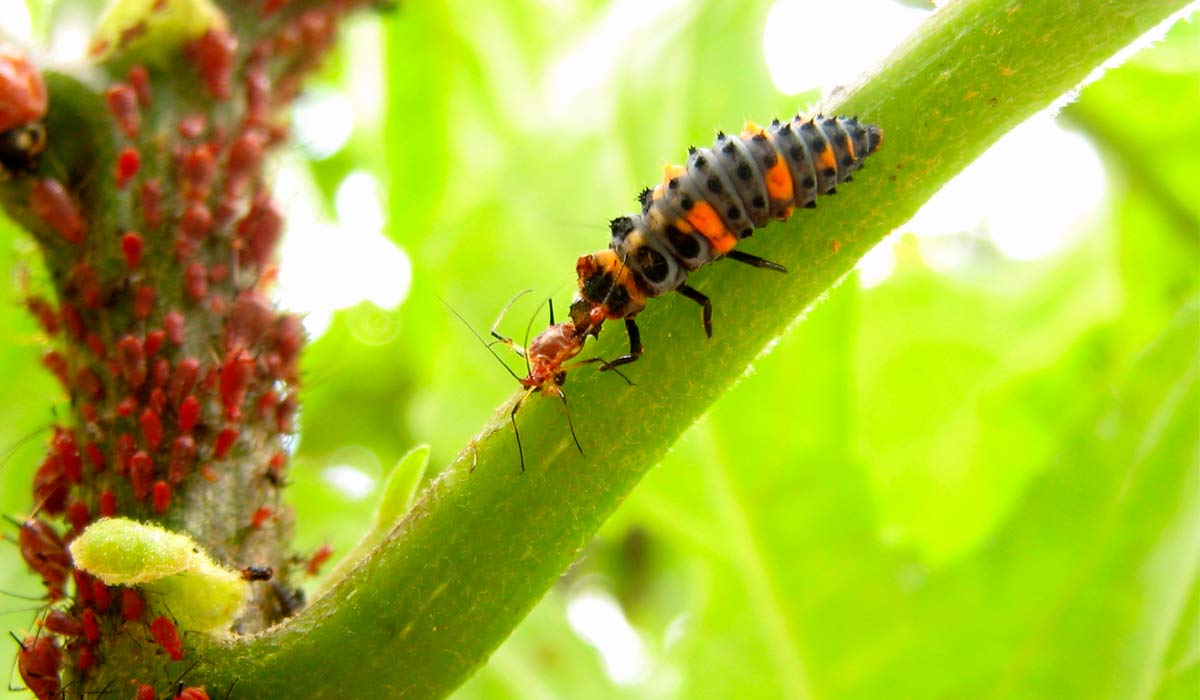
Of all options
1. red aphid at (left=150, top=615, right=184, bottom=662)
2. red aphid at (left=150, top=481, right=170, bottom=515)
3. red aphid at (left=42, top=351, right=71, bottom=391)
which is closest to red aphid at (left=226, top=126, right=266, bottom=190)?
red aphid at (left=42, top=351, right=71, bottom=391)

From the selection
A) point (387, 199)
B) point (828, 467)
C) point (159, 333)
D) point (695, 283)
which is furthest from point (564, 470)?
point (387, 199)

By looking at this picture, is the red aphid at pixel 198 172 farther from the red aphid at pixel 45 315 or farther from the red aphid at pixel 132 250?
the red aphid at pixel 45 315

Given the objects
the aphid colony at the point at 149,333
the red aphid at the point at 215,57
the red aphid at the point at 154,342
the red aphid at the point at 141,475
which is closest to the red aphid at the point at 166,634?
the aphid colony at the point at 149,333

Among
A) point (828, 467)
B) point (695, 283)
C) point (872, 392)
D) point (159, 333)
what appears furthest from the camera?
point (872, 392)

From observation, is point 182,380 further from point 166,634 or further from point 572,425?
point 572,425

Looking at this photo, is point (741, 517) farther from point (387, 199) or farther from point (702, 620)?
point (387, 199)

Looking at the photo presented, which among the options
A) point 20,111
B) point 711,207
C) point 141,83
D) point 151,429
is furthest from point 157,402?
point 711,207
